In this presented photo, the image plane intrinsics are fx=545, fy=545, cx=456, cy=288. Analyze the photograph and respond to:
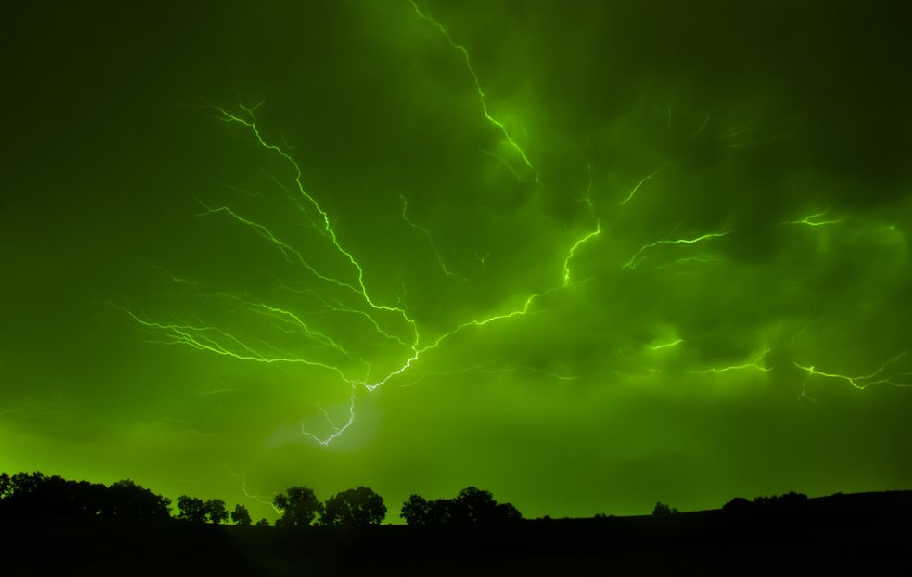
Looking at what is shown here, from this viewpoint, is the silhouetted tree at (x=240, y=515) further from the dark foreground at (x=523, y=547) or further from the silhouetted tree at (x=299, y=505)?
the dark foreground at (x=523, y=547)

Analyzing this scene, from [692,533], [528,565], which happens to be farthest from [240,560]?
[692,533]

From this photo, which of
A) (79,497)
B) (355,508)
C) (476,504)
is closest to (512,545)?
(476,504)

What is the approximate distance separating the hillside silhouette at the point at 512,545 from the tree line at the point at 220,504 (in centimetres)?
1002

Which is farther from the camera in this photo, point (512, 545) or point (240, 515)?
point (240, 515)

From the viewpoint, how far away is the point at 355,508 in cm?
2617

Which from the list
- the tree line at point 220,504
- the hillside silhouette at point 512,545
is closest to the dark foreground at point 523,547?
the hillside silhouette at point 512,545

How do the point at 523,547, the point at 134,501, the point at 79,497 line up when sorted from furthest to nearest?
the point at 134,501, the point at 79,497, the point at 523,547

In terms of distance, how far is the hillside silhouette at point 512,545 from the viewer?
8523 millimetres

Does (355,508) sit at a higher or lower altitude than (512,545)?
higher

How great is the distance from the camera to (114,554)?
9.17 m

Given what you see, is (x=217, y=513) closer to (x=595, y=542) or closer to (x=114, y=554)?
(x=114, y=554)

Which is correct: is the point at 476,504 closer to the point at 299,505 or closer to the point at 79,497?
the point at 299,505

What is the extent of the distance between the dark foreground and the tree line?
402 inches

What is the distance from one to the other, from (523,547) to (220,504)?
2404 cm
